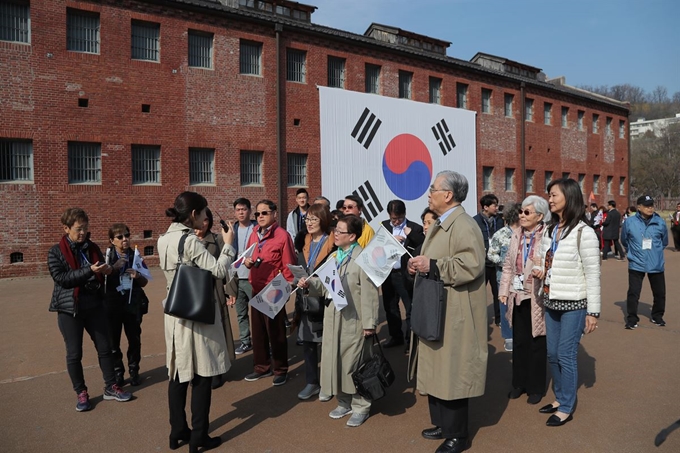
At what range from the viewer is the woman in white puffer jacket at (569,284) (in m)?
4.22

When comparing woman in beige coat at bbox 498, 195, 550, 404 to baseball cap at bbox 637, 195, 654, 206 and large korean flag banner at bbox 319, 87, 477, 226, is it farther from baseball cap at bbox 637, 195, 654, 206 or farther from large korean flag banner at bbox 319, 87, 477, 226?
large korean flag banner at bbox 319, 87, 477, 226

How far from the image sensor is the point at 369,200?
2033 centimetres

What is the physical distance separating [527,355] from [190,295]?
3.41 meters

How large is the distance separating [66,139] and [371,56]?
1278 cm

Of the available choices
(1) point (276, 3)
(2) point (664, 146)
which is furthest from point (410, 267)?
(2) point (664, 146)

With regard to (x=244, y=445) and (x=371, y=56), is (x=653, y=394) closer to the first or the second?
(x=244, y=445)

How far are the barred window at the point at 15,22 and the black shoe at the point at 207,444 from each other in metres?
15.1

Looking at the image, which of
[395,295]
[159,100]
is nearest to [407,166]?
[159,100]

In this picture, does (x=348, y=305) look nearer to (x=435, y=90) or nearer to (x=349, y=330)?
(x=349, y=330)

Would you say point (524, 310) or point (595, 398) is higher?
point (524, 310)

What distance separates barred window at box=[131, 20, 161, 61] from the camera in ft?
53.6

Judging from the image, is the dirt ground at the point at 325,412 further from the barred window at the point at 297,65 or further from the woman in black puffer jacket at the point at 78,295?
the barred window at the point at 297,65

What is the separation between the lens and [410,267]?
384 centimetres

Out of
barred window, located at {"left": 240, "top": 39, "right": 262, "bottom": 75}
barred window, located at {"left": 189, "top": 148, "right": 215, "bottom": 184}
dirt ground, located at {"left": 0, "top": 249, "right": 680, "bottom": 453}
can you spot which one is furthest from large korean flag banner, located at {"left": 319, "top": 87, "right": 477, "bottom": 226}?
dirt ground, located at {"left": 0, "top": 249, "right": 680, "bottom": 453}
